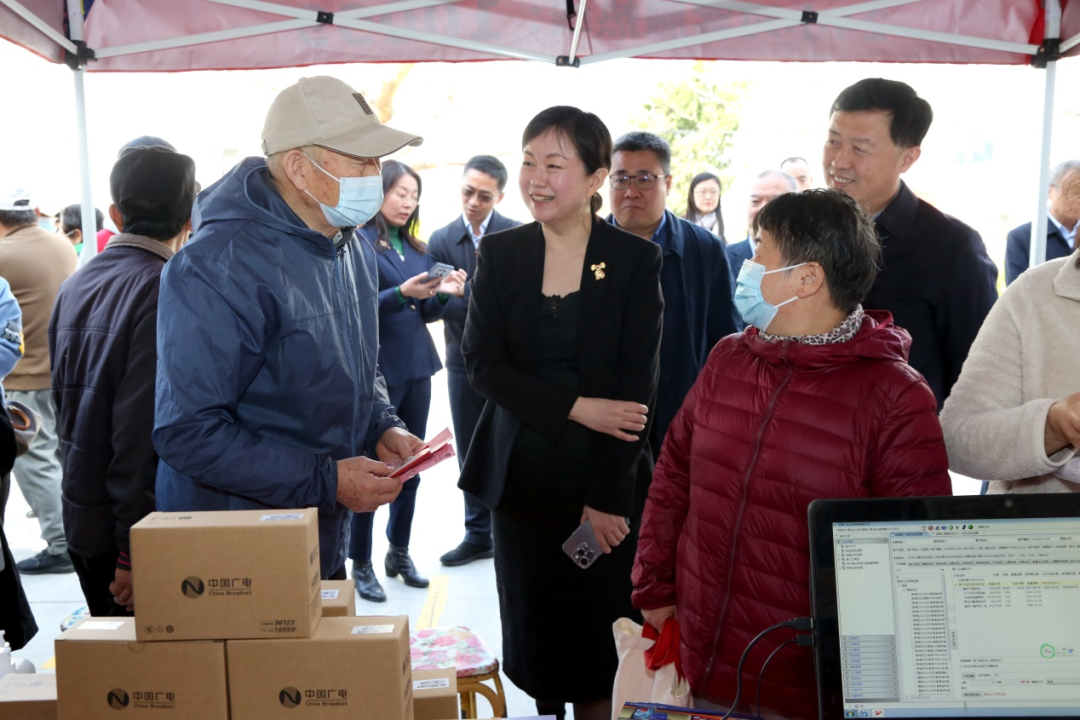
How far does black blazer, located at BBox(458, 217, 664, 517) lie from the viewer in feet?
7.54

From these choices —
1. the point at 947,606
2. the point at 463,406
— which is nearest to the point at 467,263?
the point at 463,406

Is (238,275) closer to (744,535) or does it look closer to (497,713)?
(744,535)

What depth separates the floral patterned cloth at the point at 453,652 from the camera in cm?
220

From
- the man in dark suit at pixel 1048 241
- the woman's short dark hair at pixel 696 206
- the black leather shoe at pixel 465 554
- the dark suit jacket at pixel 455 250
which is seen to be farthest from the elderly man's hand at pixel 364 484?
the woman's short dark hair at pixel 696 206

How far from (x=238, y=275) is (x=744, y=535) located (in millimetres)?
1061

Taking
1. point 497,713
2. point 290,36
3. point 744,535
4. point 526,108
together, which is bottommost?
point 497,713

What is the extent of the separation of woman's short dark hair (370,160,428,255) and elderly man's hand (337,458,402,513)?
2.52 meters

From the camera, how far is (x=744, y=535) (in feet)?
5.13

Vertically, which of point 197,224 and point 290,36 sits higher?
point 290,36

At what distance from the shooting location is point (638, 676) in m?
1.69

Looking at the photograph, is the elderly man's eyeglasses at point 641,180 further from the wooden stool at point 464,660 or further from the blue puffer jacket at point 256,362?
the wooden stool at point 464,660

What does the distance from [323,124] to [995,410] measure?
1.39 metres

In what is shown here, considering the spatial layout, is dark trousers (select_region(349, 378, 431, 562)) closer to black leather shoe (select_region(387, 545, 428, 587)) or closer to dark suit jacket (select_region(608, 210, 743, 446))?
black leather shoe (select_region(387, 545, 428, 587))

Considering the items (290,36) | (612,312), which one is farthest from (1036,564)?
(290,36)
